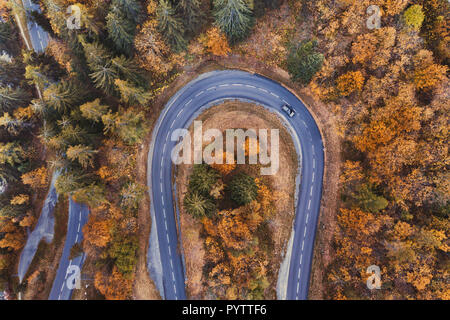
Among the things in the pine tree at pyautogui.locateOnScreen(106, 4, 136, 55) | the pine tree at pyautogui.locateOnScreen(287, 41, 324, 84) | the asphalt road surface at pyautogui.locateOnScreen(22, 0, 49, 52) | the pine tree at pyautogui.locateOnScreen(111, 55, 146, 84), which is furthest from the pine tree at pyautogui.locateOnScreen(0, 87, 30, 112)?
the pine tree at pyautogui.locateOnScreen(287, 41, 324, 84)

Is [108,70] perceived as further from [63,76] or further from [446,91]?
[446,91]

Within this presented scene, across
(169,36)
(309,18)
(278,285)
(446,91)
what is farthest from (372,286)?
(169,36)

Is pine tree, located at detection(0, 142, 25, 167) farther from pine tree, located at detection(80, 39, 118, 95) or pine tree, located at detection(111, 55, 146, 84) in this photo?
pine tree, located at detection(111, 55, 146, 84)

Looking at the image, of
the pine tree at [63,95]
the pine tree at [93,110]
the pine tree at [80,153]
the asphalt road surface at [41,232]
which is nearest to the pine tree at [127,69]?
the pine tree at [93,110]

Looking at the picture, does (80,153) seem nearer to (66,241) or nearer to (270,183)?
(66,241)

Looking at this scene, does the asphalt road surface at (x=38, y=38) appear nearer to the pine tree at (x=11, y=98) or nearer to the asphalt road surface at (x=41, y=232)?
the pine tree at (x=11, y=98)

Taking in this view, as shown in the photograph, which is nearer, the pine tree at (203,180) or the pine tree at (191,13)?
the pine tree at (191,13)
